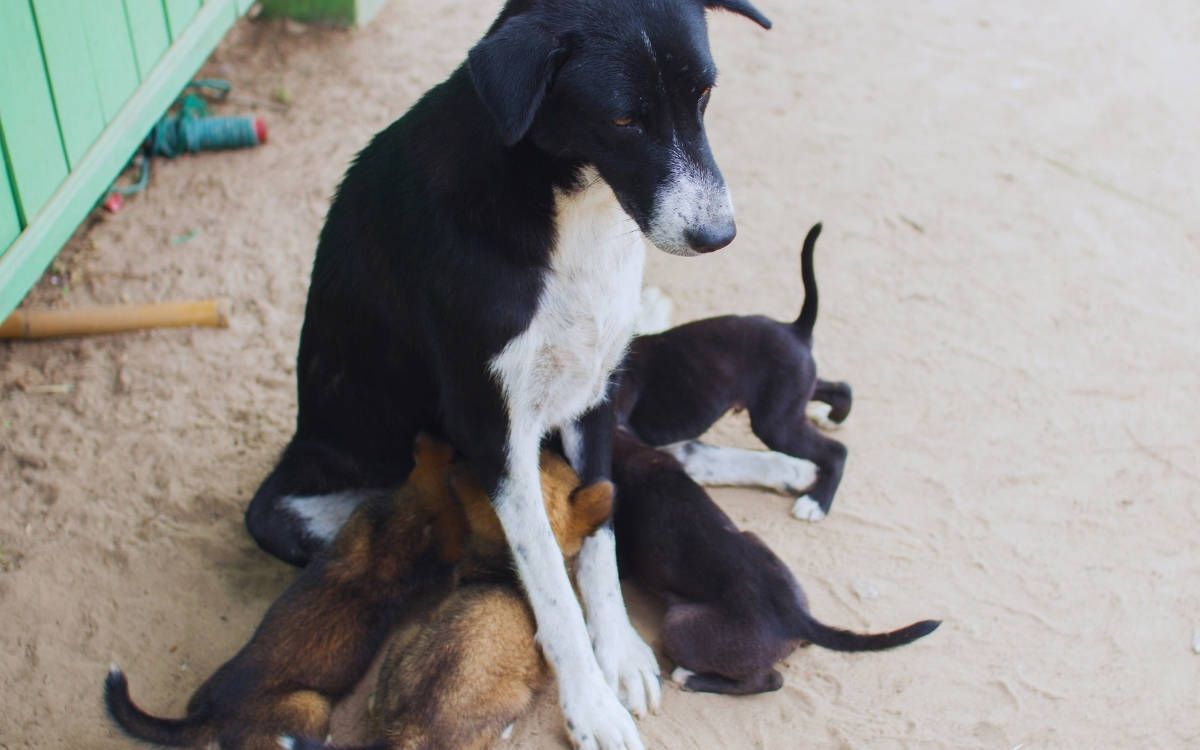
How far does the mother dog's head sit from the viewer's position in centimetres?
243

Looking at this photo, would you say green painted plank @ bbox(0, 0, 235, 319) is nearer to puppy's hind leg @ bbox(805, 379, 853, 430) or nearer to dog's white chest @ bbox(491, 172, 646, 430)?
dog's white chest @ bbox(491, 172, 646, 430)

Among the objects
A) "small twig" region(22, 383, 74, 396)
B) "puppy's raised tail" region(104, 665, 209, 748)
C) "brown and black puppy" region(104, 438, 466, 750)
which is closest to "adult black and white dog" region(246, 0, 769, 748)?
"brown and black puppy" region(104, 438, 466, 750)

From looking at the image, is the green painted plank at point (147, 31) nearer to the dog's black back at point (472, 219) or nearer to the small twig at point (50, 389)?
the small twig at point (50, 389)

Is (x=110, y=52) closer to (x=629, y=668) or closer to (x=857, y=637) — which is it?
(x=629, y=668)

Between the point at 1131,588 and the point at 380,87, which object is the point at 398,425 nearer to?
the point at 1131,588

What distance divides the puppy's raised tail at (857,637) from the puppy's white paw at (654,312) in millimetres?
1735

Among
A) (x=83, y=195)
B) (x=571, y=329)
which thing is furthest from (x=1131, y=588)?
(x=83, y=195)

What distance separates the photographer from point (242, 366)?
Result: 4.42 meters

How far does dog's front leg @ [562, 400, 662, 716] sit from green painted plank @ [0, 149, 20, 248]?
6.20 feet

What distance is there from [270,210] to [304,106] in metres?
0.90

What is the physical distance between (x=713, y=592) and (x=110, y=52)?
119 inches

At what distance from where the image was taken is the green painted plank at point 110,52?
4074 millimetres

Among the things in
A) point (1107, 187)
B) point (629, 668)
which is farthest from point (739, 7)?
point (1107, 187)

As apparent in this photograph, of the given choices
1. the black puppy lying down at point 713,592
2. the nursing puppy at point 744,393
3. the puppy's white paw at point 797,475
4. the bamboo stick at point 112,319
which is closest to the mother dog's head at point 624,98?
the black puppy lying down at point 713,592
